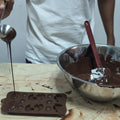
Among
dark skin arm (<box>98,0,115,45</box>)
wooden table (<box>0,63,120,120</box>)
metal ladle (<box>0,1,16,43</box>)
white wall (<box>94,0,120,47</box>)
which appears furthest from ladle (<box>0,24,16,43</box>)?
white wall (<box>94,0,120,47</box>)

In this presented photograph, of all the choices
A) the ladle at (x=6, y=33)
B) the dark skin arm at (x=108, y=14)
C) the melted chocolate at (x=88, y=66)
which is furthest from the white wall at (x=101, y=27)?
the ladle at (x=6, y=33)

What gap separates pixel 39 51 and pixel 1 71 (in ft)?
0.66

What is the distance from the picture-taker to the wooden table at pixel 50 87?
56 centimetres

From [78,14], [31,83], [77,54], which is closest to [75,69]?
[77,54]

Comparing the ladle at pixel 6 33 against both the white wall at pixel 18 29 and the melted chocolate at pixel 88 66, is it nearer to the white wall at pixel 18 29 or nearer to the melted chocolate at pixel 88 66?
the melted chocolate at pixel 88 66

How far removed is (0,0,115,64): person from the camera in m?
0.82

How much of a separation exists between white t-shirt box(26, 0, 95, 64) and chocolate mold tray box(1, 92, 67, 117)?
1.00 ft

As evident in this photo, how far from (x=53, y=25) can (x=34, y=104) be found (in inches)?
15.3

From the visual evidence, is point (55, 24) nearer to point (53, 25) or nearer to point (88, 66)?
point (53, 25)

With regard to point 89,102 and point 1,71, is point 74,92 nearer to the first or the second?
point 89,102

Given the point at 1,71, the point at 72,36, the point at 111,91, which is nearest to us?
the point at 111,91

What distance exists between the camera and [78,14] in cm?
85

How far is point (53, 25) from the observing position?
84 centimetres

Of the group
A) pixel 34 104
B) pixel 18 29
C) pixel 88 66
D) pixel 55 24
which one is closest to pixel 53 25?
pixel 55 24
